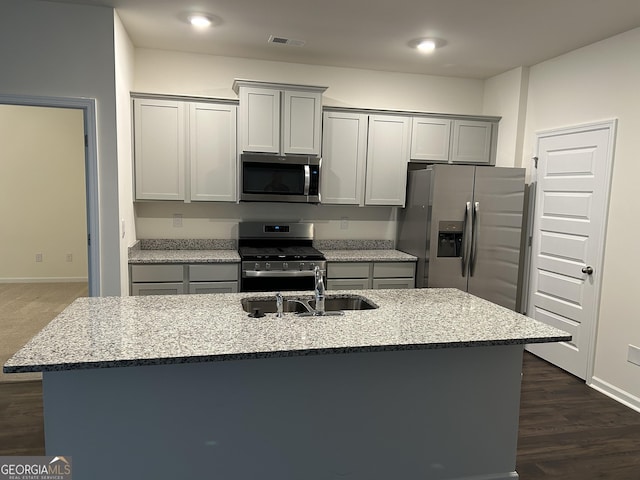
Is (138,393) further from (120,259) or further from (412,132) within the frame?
(412,132)

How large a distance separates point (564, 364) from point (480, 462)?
2149 mm

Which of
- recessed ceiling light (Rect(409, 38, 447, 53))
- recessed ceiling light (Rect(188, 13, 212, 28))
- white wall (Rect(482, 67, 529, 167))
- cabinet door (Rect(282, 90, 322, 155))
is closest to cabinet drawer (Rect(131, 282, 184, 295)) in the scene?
cabinet door (Rect(282, 90, 322, 155))

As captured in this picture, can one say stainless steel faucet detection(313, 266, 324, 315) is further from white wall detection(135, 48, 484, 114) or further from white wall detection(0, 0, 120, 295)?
white wall detection(135, 48, 484, 114)

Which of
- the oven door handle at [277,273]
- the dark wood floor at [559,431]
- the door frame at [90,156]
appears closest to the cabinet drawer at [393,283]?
the oven door handle at [277,273]

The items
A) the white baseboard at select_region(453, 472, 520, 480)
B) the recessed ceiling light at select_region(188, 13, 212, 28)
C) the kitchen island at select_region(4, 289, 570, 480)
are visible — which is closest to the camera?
the kitchen island at select_region(4, 289, 570, 480)

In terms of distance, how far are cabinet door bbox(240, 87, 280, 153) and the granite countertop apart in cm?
195

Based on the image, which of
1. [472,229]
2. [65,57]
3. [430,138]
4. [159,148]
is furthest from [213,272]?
[430,138]

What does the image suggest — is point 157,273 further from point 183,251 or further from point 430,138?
point 430,138

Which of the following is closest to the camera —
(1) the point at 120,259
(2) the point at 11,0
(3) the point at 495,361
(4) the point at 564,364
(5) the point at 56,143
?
(3) the point at 495,361

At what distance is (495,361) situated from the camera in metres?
2.15

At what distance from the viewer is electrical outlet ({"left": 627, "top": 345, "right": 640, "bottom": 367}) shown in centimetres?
324

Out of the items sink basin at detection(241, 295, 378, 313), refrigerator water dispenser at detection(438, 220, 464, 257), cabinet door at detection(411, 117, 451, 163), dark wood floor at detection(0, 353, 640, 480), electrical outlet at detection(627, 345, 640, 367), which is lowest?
dark wood floor at detection(0, 353, 640, 480)

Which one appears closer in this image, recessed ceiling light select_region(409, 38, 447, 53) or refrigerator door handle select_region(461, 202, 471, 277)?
recessed ceiling light select_region(409, 38, 447, 53)

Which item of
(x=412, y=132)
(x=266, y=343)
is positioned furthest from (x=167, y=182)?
(x=266, y=343)
